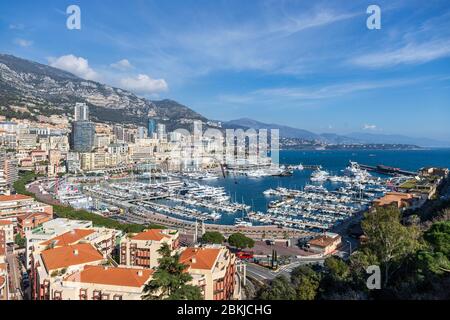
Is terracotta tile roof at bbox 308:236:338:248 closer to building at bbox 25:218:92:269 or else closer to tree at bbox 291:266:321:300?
tree at bbox 291:266:321:300

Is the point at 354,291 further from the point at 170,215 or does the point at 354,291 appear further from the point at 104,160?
the point at 104,160

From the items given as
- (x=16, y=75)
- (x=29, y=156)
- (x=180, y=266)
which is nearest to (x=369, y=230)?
(x=180, y=266)

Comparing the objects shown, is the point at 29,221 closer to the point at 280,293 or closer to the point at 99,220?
the point at 99,220

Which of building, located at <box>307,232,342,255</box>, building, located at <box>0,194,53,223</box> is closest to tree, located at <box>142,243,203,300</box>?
building, located at <box>307,232,342,255</box>

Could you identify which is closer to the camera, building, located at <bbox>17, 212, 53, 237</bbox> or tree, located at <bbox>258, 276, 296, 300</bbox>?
tree, located at <bbox>258, 276, 296, 300</bbox>

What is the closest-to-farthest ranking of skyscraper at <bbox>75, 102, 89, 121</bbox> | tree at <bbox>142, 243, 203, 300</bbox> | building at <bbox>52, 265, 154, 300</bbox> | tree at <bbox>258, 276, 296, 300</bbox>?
tree at <bbox>142, 243, 203, 300</bbox> < tree at <bbox>258, 276, 296, 300</bbox> < building at <bbox>52, 265, 154, 300</bbox> < skyscraper at <bbox>75, 102, 89, 121</bbox>

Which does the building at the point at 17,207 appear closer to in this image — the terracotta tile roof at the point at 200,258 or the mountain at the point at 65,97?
the terracotta tile roof at the point at 200,258

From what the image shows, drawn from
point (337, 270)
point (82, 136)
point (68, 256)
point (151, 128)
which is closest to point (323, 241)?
point (337, 270)
